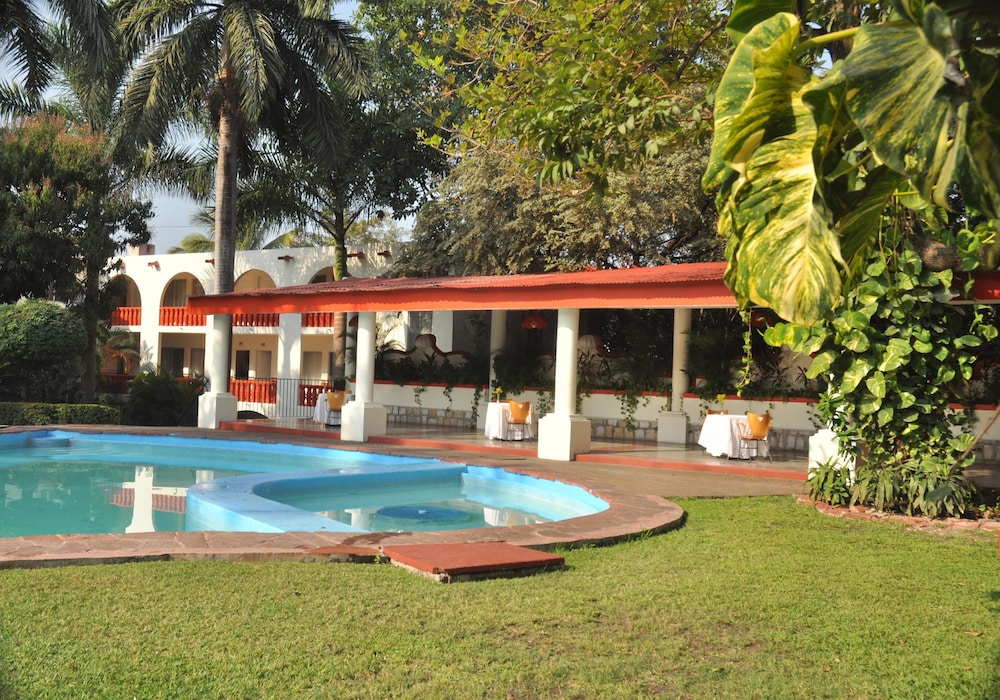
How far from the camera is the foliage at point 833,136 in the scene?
67.6 inches

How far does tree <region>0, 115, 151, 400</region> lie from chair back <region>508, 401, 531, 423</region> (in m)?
12.9

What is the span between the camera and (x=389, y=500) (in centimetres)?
1145

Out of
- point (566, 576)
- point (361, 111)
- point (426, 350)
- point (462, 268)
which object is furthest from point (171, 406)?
point (566, 576)

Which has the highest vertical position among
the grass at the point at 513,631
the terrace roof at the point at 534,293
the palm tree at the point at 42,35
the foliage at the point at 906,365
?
the palm tree at the point at 42,35

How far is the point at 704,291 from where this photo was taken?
1237 centimetres

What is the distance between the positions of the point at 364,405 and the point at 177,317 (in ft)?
61.9

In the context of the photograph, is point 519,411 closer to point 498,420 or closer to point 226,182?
point 498,420

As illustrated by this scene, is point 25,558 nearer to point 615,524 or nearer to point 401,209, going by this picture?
point 615,524

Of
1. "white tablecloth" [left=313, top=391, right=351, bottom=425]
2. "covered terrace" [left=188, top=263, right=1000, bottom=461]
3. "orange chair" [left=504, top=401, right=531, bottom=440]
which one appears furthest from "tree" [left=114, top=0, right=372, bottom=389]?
"orange chair" [left=504, top=401, right=531, bottom=440]

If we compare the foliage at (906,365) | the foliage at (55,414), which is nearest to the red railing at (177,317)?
the foliage at (55,414)

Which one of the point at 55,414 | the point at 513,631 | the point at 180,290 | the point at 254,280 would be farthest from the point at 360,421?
the point at 180,290

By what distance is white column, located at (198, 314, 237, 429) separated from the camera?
1920 cm

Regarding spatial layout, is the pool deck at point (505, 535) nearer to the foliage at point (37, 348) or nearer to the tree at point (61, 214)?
the foliage at point (37, 348)

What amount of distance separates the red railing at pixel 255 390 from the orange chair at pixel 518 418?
36.7 ft
